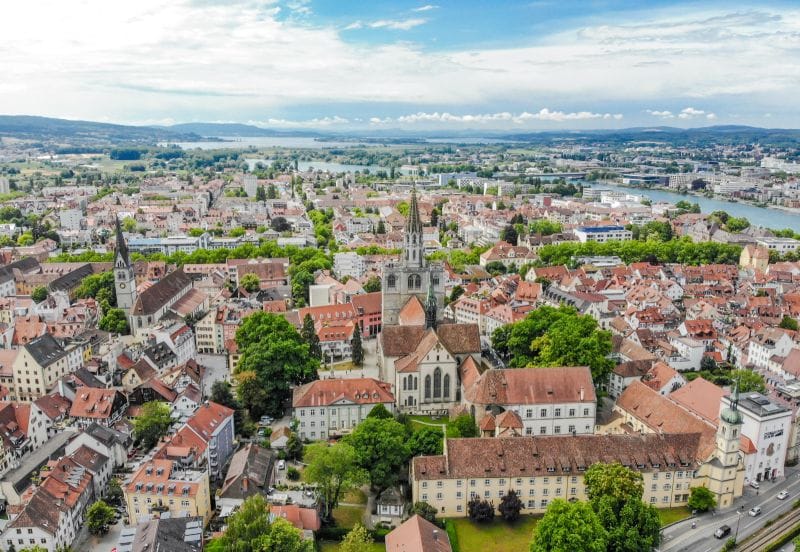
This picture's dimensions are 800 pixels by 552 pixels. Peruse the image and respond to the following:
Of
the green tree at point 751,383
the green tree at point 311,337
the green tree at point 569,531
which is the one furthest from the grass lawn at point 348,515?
the green tree at point 751,383

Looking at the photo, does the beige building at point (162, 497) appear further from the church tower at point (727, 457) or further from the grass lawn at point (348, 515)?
the church tower at point (727, 457)

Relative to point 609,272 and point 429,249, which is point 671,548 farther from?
point 429,249

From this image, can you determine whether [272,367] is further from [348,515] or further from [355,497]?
[348,515]

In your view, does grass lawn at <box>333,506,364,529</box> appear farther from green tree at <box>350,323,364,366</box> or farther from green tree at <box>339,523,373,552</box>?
green tree at <box>350,323,364,366</box>

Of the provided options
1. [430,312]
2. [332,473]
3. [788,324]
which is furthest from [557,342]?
[788,324]

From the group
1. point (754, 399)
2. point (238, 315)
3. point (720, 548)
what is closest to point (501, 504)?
point (720, 548)

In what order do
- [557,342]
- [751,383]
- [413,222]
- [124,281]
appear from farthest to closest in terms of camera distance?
1. [124,281]
2. [413,222]
3. [557,342]
4. [751,383]
